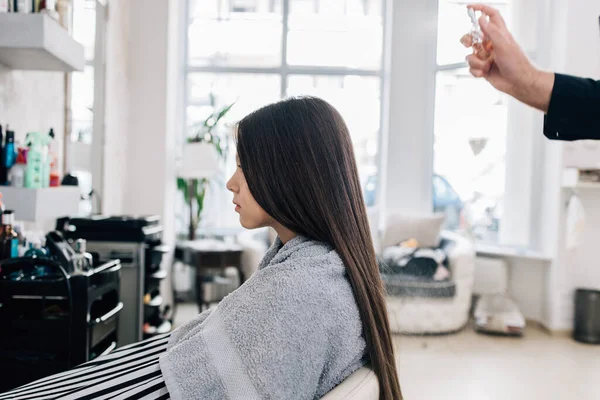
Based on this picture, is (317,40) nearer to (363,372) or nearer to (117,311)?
(117,311)

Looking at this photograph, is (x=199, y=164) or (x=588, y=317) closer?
(x=588, y=317)

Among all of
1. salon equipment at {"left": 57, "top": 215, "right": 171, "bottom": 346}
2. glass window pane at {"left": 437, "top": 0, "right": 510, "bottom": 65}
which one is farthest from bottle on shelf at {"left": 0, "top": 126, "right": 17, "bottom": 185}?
glass window pane at {"left": 437, "top": 0, "right": 510, "bottom": 65}

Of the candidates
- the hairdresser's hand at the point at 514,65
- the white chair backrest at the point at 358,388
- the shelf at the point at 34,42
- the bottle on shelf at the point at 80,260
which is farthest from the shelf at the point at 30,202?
the hairdresser's hand at the point at 514,65

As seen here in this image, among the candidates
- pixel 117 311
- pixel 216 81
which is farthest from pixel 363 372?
pixel 216 81

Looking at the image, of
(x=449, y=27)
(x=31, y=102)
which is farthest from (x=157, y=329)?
(x=449, y=27)

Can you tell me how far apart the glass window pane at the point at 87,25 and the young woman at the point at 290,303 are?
2.69 metres

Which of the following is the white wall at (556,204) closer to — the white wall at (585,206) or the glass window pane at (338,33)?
the white wall at (585,206)

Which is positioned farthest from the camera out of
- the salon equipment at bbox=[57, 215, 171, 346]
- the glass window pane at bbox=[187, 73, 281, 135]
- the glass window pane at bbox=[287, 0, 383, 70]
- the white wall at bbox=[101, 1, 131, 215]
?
the glass window pane at bbox=[287, 0, 383, 70]

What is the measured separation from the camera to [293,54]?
19.6 feet

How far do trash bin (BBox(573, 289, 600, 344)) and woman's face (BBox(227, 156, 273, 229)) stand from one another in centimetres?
407

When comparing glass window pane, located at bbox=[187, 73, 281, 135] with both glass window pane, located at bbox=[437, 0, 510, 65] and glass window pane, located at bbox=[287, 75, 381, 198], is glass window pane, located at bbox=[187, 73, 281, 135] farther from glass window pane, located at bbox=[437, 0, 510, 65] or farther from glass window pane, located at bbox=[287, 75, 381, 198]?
glass window pane, located at bbox=[437, 0, 510, 65]

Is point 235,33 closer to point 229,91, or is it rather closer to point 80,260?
point 229,91

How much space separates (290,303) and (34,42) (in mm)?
1642

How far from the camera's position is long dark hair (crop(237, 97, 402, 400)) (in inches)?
40.5
